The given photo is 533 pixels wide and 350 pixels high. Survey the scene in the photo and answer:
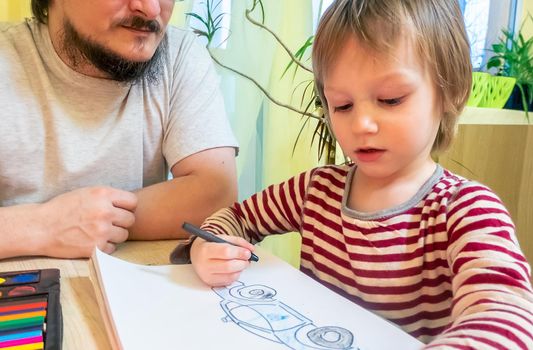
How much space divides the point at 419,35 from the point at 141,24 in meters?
0.57

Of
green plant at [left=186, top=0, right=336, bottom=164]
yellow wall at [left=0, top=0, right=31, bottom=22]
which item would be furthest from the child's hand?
yellow wall at [left=0, top=0, right=31, bottom=22]

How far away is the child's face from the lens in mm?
593

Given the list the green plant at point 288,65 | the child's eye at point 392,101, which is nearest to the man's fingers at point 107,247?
the child's eye at point 392,101

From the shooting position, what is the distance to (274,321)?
538 mm

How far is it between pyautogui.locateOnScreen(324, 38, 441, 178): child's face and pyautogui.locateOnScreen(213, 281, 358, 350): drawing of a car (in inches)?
8.4

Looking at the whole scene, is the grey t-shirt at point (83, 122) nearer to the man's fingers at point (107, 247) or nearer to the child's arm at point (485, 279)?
the man's fingers at point (107, 247)

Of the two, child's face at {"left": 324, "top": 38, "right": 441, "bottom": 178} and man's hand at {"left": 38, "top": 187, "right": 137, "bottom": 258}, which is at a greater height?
child's face at {"left": 324, "top": 38, "right": 441, "bottom": 178}

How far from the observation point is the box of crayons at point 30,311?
488 mm

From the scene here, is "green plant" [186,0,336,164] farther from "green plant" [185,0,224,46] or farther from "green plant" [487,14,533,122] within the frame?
"green plant" [487,14,533,122]

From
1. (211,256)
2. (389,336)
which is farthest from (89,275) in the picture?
(389,336)

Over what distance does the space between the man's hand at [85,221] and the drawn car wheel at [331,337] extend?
428 millimetres

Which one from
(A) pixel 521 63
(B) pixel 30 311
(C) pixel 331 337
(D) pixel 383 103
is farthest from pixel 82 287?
(A) pixel 521 63

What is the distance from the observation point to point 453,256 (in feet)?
1.82

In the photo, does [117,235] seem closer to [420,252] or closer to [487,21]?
[420,252]
